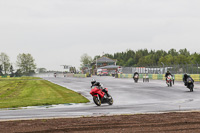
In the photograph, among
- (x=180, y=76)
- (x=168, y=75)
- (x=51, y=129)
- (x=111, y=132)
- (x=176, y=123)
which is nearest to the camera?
(x=111, y=132)

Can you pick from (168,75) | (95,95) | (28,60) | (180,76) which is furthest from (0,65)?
(95,95)

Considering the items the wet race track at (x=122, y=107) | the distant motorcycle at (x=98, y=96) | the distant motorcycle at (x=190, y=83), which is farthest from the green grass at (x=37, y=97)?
the distant motorcycle at (x=190, y=83)

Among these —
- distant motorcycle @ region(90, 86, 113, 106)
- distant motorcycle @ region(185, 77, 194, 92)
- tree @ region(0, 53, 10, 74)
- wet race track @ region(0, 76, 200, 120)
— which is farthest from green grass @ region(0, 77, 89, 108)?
tree @ region(0, 53, 10, 74)


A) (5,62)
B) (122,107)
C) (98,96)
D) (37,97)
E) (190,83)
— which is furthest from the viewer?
(5,62)

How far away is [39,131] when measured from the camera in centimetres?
834

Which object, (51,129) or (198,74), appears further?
(198,74)

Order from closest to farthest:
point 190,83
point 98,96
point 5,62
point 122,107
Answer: point 122,107 < point 98,96 < point 190,83 < point 5,62

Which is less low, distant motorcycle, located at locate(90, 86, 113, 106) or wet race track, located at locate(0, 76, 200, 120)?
distant motorcycle, located at locate(90, 86, 113, 106)

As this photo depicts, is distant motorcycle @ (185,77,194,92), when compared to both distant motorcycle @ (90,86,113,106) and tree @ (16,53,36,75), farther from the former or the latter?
tree @ (16,53,36,75)

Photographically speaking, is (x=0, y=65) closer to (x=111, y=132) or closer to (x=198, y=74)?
(x=198, y=74)

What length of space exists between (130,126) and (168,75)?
27.7 meters

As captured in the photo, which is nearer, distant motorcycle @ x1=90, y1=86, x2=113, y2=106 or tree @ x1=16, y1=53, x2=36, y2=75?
distant motorcycle @ x1=90, y1=86, x2=113, y2=106

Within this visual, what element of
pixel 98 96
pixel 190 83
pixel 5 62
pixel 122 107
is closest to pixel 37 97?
pixel 98 96

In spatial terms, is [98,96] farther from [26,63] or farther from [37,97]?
[26,63]
